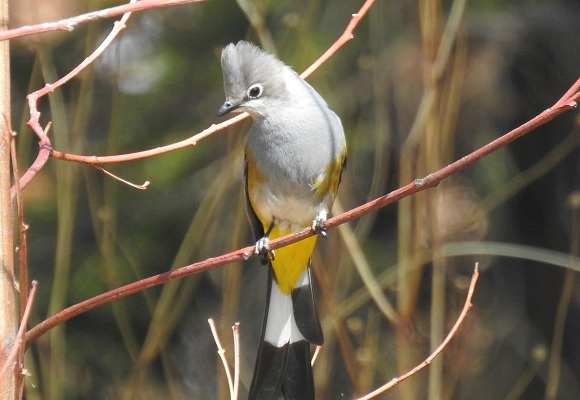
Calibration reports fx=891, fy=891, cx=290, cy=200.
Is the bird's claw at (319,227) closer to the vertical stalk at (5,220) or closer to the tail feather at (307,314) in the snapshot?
the tail feather at (307,314)

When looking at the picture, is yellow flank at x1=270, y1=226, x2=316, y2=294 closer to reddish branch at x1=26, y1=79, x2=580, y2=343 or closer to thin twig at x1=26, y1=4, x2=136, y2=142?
reddish branch at x1=26, y1=79, x2=580, y2=343

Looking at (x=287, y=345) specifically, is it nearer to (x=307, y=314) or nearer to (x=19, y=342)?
(x=307, y=314)

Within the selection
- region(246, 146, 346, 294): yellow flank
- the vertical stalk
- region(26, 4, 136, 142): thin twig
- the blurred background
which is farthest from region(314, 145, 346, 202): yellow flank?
the vertical stalk

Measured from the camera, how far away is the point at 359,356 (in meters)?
3.24

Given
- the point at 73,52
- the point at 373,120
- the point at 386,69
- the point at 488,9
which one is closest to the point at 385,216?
the point at 373,120

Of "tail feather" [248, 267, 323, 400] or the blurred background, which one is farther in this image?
the blurred background

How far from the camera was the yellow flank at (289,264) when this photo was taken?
3.11 m

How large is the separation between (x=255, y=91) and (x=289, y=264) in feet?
2.26

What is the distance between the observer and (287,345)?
2.87m

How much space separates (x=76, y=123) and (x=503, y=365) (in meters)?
2.57

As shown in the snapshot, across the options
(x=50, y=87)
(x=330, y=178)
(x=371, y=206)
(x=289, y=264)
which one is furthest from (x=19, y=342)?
(x=289, y=264)

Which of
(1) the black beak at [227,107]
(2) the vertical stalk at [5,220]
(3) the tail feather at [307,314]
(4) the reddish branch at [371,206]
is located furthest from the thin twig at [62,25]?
(3) the tail feather at [307,314]

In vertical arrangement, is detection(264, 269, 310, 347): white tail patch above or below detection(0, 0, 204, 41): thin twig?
below

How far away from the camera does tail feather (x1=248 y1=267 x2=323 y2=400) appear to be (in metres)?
2.67
